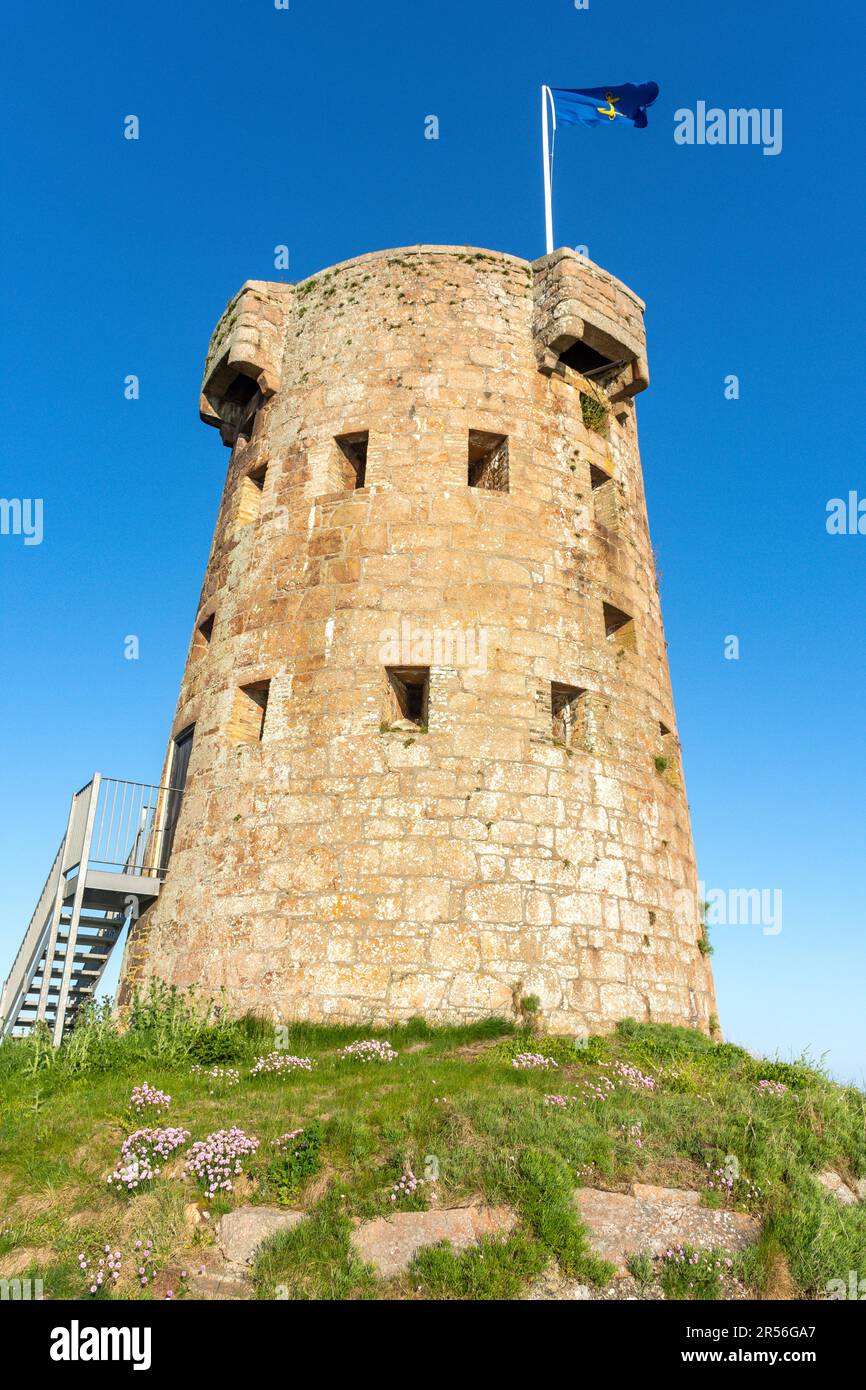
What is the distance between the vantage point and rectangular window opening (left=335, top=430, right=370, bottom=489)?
42.4 ft

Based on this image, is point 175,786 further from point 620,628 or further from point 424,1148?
point 424,1148

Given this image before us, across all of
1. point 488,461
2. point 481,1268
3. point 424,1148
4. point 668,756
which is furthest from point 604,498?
point 481,1268

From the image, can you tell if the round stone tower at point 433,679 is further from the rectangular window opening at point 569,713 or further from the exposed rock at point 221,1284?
the exposed rock at point 221,1284

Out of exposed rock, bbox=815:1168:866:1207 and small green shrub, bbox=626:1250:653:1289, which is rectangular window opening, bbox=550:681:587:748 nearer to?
exposed rock, bbox=815:1168:866:1207

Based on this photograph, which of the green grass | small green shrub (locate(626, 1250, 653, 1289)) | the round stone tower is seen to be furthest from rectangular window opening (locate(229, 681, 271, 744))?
small green shrub (locate(626, 1250, 653, 1289))

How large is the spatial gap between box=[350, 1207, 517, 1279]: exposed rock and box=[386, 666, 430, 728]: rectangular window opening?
19.1 ft

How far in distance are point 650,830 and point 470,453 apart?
581 centimetres

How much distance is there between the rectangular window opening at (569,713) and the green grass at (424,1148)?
3.74m

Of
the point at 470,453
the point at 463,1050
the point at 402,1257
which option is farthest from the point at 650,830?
the point at 402,1257

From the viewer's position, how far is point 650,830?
39.8 feet

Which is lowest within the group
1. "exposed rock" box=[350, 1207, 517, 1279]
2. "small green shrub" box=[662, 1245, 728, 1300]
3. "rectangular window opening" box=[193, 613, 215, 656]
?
"small green shrub" box=[662, 1245, 728, 1300]

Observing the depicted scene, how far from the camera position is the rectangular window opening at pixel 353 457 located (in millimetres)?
12938

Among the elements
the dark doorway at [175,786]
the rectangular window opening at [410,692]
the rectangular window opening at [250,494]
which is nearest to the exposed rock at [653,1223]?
the rectangular window opening at [410,692]
